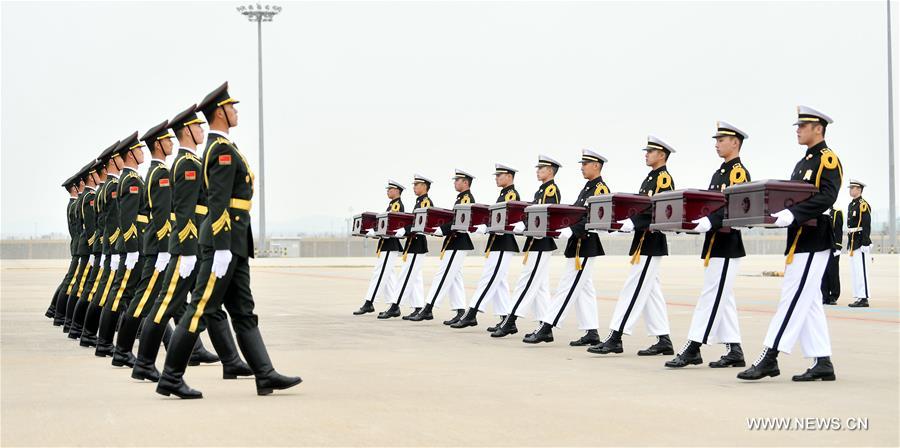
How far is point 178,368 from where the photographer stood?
8.26 meters

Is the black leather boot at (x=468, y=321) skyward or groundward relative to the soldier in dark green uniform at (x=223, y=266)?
groundward

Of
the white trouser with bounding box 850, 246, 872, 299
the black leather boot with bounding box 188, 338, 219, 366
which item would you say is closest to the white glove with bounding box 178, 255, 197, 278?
the black leather boot with bounding box 188, 338, 219, 366

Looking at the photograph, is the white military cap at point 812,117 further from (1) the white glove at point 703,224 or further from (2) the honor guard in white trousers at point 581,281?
(2) the honor guard in white trousers at point 581,281

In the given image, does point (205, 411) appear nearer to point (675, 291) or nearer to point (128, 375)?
point (128, 375)

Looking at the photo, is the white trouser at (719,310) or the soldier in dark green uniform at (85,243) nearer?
the white trouser at (719,310)

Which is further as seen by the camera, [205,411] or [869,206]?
[869,206]

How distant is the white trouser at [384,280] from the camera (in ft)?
56.7

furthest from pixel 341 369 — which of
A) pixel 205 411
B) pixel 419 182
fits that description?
pixel 419 182

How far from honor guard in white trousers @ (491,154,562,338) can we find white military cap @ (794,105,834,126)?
4.08 meters

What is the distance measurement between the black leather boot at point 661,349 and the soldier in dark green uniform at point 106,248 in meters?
5.22

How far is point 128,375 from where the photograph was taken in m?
9.82

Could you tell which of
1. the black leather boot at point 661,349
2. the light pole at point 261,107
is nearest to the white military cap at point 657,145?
the black leather boot at point 661,349

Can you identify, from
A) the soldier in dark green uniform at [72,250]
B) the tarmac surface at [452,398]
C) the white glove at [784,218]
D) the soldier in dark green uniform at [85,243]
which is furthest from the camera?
the soldier in dark green uniform at [72,250]

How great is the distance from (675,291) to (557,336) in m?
10.5
